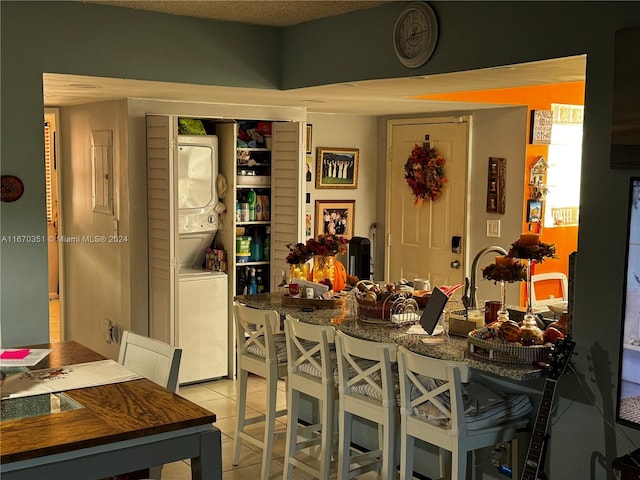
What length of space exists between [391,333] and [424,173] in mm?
3258

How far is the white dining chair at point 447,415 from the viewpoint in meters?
3.09

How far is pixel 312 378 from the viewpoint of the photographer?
3.89 metres

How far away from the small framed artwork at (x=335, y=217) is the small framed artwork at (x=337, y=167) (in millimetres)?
166

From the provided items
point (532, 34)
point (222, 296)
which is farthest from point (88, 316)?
point (532, 34)

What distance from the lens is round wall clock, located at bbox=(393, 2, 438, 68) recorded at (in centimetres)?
379

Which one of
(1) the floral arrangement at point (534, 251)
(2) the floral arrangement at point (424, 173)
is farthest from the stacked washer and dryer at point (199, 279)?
(1) the floral arrangement at point (534, 251)

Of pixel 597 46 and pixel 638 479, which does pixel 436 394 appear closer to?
pixel 638 479

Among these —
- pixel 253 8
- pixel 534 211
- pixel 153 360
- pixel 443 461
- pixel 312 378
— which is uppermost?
pixel 253 8

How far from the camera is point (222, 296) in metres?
6.03

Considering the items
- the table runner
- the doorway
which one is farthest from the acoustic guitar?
the doorway

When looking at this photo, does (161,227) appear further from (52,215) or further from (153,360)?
(52,215)

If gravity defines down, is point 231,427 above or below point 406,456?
below

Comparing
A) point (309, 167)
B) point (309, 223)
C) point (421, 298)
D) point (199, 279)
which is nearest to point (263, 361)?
point (421, 298)

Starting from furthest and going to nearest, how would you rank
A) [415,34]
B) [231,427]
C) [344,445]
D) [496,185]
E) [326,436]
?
1. [496,185]
2. [231,427]
3. [415,34]
4. [326,436]
5. [344,445]
